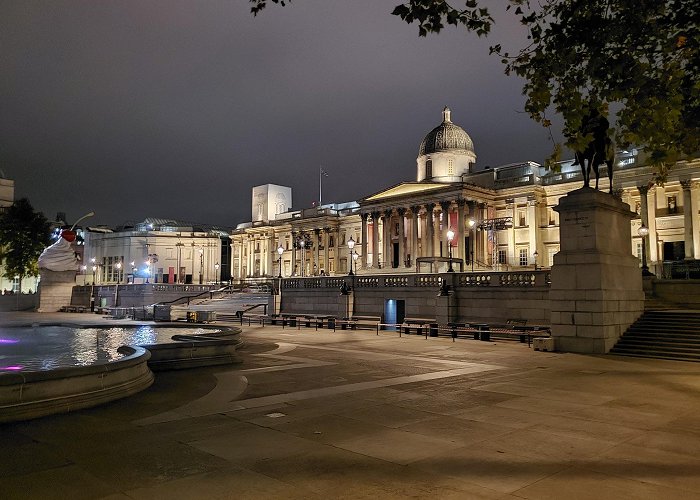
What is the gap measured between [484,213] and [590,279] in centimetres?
5636

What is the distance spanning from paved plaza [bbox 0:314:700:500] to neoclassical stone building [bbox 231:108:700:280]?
42370 mm

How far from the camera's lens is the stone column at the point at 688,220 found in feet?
191

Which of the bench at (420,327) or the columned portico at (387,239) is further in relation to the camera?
the columned portico at (387,239)

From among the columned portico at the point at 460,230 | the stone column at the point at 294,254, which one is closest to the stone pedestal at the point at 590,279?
the columned portico at the point at 460,230

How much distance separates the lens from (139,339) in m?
24.7

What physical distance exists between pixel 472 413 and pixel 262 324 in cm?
3244

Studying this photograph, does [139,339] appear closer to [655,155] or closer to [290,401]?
[290,401]

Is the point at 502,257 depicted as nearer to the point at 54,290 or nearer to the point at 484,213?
the point at 484,213

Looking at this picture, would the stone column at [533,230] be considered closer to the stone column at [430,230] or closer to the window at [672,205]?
the stone column at [430,230]

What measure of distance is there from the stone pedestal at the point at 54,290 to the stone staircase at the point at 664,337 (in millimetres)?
61752

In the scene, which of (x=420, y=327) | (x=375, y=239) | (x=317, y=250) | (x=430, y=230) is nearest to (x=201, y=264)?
(x=317, y=250)

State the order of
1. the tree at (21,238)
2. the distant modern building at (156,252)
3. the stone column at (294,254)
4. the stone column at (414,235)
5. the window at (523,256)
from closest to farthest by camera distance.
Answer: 1. the window at (523,256)
2. the stone column at (414,235)
3. the tree at (21,238)
4. the stone column at (294,254)
5. the distant modern building at (156,252)

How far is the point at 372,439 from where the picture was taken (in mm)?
8875

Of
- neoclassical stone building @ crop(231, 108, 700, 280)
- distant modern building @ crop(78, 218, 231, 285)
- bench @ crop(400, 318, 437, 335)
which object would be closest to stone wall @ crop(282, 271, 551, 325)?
bench @ crop(400, 318, 437, 335)
